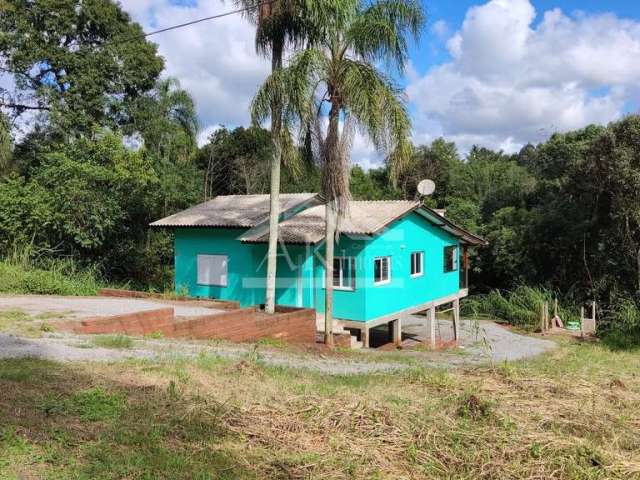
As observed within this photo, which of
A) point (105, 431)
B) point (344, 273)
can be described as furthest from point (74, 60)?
point (105, 431)

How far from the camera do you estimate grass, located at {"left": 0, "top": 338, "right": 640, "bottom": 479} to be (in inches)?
170

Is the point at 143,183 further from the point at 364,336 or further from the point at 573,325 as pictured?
the point at 573,325

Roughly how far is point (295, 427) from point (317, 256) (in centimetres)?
1272

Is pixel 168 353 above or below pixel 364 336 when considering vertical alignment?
above

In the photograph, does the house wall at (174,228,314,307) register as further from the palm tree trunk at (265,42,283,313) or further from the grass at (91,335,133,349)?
the grass at (91,335,133,349)

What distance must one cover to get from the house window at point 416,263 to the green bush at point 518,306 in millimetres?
6325

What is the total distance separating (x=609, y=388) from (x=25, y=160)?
29229 millimetres

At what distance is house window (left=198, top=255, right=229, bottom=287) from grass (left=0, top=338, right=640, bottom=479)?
41.2 ft

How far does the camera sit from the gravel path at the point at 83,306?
12.6 meters

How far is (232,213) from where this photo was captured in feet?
67.8

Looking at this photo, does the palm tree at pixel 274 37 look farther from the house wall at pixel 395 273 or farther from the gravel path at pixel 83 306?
the house wall at pixel 395 273

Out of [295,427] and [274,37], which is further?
[274,37]

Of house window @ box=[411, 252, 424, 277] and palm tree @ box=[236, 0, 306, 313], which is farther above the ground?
palm tree @ box=[236, 0, 306, 313]

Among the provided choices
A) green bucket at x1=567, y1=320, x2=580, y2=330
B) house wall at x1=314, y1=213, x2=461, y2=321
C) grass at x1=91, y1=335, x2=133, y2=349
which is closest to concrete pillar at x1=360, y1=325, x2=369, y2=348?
house wall at x1=314, y1=213, x2=461, y2=321
